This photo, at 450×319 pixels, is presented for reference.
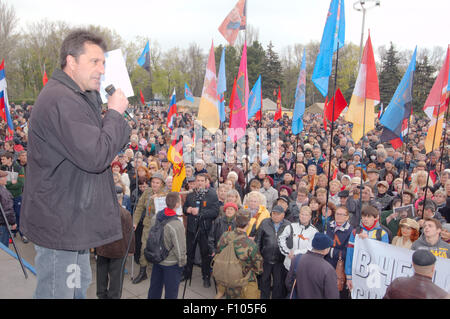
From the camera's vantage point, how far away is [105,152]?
1.66 metres

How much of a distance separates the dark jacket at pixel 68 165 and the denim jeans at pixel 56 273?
112mm

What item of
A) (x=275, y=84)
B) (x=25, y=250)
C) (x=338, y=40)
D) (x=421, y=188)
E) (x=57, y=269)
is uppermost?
(x=275, y=84)

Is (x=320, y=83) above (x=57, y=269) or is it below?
above

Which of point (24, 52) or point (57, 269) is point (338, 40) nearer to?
point (57, 269)

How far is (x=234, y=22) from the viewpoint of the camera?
839cm

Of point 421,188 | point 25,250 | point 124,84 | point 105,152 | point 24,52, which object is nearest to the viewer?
point 105,152

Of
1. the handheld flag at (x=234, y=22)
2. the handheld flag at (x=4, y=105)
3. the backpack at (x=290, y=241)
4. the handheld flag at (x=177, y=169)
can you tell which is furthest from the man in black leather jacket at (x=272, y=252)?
the handheld flag at (x=4, y=105)

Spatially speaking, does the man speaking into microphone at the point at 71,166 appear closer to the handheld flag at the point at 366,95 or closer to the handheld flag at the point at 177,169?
the handheld flag at the point at 366,95

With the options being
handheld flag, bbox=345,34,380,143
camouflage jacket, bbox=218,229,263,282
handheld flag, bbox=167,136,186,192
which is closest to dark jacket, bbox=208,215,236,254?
camouflage jacket, bbox=218,229,263,282

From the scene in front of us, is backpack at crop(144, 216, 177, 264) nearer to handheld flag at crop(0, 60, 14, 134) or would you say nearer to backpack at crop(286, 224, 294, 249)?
backpack at crop(286, 224, 294, 249)

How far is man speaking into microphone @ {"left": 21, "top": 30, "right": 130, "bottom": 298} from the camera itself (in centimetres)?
165

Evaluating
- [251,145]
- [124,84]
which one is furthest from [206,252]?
[251,145]

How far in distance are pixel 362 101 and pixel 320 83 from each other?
954 millimetres

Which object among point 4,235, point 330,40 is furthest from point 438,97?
point 4,235
